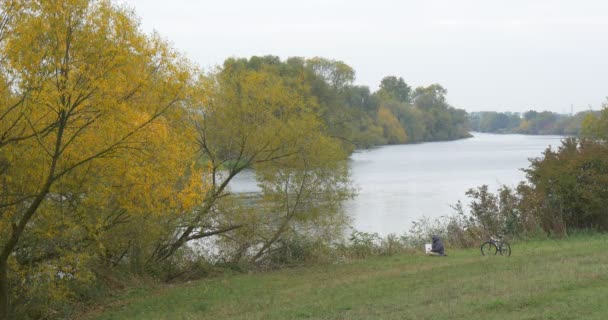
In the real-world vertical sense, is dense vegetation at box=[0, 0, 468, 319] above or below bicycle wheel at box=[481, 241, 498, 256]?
above

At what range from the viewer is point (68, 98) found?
9.94 meters

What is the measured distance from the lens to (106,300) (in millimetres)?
14719

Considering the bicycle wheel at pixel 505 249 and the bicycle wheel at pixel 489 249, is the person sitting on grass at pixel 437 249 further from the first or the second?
the bicycle wheel at pixel 505 249

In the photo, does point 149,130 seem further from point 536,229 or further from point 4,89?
point 536,229

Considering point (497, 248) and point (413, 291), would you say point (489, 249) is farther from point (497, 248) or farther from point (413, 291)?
point (413, 291)

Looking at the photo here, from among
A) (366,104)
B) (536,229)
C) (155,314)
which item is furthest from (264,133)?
(366,104)

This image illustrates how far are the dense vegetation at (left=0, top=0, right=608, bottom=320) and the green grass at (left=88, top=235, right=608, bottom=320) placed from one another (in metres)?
1.54

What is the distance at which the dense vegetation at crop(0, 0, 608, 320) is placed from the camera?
33.8 ft

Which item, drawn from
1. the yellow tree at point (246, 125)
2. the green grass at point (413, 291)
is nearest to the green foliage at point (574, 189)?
the green grass at point (413, 291)

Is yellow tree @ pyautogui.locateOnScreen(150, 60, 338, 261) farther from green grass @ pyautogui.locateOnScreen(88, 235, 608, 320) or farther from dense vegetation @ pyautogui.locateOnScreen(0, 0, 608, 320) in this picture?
green grass @ pyautogui.locateOnScreen(88, 235, 608, 320)

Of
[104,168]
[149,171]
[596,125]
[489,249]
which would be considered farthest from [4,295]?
[596,125]

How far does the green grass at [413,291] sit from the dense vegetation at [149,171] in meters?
1.54

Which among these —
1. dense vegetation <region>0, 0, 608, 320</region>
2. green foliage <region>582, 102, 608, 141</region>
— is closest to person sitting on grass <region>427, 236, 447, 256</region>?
dense vegetation <region>0, 0, 608, 320</region>

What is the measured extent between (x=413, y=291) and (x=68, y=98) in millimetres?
6705
